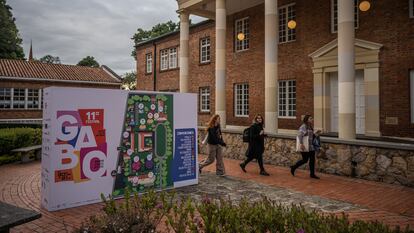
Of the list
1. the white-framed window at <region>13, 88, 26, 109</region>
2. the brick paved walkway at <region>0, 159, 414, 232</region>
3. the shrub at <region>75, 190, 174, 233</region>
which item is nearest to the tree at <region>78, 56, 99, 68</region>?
the white-framed window at <region>13, 88, 26, 109</region>

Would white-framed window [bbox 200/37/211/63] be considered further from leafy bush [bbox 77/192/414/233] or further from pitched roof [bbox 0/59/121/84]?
leafy bush [bbox 77/192/414/233]

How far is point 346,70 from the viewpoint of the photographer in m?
10.2

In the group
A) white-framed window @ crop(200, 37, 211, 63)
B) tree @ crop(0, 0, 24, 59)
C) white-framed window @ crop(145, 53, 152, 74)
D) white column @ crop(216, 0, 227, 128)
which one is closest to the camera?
white column @ crop(216, 0, 227, 128)

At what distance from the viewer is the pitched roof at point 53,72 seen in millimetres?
29763

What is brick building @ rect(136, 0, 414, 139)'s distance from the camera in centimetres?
1231

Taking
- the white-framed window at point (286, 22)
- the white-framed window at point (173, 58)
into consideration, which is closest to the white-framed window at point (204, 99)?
the white-framed window at point (173, 58)

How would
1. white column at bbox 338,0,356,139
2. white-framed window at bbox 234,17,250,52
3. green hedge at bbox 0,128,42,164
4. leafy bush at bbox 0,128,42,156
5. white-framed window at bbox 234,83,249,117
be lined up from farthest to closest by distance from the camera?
white-framed window at bbox 234,83,249,117 → white-framed window at bbox 234,17,250,52 → leafy bush at bbox 0,128,42,156 → green hedge at bbox 0,128,42,164 → white column at bbox 338,0,356,139

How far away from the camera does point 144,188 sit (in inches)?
284

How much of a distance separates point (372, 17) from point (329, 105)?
169 inches

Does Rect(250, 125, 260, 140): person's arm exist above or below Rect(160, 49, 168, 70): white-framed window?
below

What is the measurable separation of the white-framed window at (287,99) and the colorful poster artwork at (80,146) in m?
12.1

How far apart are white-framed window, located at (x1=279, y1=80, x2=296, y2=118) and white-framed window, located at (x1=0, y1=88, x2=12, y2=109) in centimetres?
2546

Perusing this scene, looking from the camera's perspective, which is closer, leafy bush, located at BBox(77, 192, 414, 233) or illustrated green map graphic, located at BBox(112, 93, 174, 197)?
leafy bush, located at BBox(77, 192, 414, 233)

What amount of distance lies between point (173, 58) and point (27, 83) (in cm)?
1555
